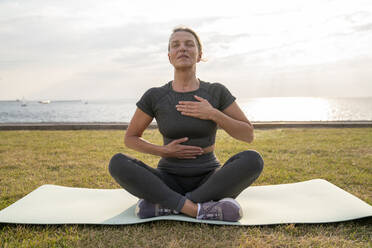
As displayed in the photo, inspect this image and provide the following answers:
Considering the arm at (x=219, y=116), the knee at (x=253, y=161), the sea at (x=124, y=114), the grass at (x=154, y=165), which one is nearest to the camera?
the grass at (x=154, y=165)

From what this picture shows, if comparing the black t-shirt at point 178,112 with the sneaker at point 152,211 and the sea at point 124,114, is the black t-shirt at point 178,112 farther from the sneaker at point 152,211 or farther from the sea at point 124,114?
the sea at point 124,114

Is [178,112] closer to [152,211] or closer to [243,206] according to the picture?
[152,211]

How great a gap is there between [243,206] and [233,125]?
0.83m

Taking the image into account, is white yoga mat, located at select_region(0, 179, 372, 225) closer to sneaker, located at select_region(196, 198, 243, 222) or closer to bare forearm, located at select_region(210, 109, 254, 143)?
sneaker, located at select_region(196, 198, 243, 222)

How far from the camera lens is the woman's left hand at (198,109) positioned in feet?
8.37

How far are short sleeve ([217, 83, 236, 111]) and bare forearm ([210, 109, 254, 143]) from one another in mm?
222

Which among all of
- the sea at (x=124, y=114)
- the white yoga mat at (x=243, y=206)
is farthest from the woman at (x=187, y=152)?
the sea at (x=124, y=114)

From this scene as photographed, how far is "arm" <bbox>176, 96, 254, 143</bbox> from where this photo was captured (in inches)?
101

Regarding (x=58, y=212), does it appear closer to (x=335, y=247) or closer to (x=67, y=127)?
(x=335, y=247)

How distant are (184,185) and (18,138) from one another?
7.52 meters

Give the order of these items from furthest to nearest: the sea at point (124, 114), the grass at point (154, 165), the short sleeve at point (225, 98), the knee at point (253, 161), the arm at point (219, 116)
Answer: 1. the sea at point (124, 114)
2. the short sleeve at point (225, 98)
3. the arm at point (219, 116)
4. the knee at point (253, 161)
5. the grass at point (154, 165)

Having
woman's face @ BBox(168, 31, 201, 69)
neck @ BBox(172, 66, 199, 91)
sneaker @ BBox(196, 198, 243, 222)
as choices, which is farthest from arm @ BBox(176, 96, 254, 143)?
sneaker @ BBox(196, 198, 243, 222)

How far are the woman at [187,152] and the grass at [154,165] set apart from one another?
192mm

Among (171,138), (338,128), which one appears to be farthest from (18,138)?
(338,128)
